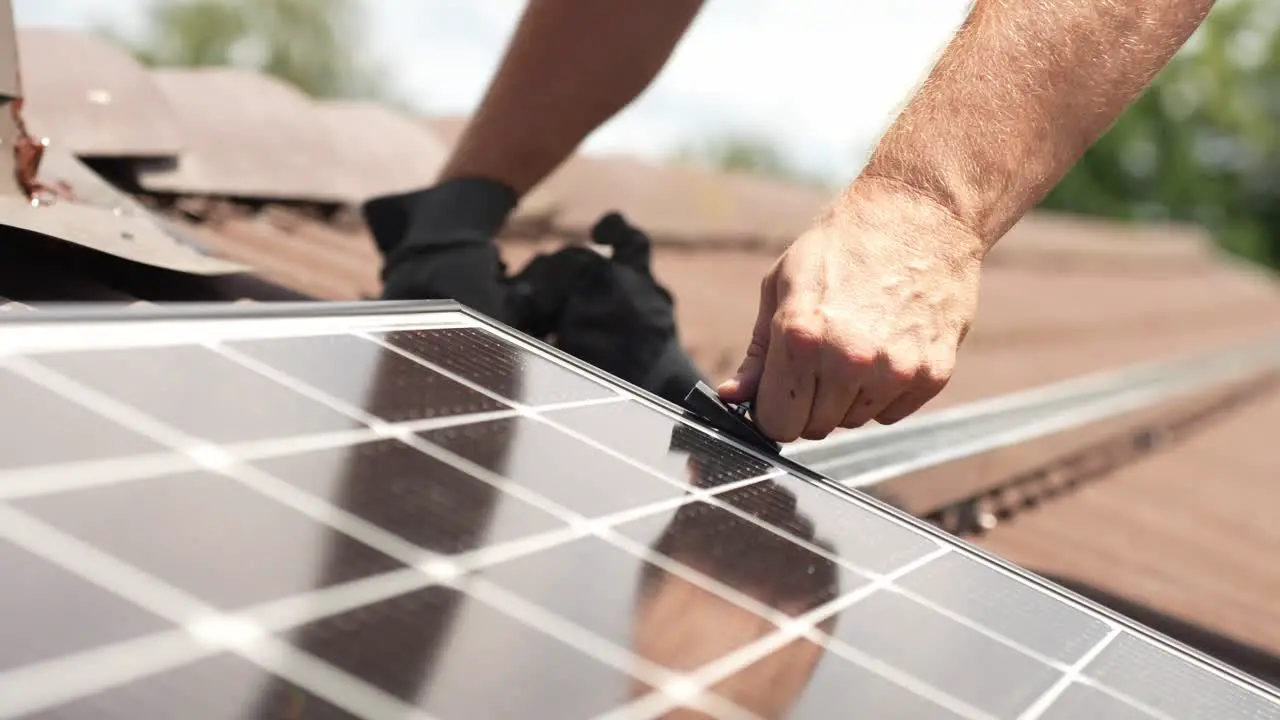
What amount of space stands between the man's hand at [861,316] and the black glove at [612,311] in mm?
355

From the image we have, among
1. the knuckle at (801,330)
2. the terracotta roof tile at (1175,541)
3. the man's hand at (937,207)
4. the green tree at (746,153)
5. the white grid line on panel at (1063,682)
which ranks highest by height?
the man's hand at (937,207)

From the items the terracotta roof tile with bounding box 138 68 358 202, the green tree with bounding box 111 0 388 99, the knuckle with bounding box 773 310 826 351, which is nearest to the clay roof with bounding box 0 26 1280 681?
the terracotta roof tile with bounding box 138 68 358 202

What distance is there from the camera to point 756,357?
1.56 meters

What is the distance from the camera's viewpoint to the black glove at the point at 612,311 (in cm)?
191

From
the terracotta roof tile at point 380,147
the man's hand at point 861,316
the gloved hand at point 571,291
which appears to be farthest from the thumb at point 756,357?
the terracotta roof tile at point 380,147

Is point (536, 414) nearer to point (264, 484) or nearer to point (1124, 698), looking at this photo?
point (264, 484)

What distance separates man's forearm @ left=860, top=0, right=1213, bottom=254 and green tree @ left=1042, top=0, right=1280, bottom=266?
125 ft

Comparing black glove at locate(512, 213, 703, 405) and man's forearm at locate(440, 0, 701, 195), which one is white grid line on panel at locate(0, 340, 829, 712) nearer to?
black glove at locate(512, 213, 703, 405)

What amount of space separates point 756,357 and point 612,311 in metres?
0.43

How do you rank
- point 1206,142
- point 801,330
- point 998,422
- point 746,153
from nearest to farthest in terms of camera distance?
point 801,330 < point 998,422 < point 1206,142 < point 746,153

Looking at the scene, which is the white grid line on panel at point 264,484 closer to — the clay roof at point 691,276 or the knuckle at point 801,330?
the knuckle at point 801,330

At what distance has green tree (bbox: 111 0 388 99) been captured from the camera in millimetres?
42625

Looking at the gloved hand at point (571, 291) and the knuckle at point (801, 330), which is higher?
the knuckle at point (801, 330)

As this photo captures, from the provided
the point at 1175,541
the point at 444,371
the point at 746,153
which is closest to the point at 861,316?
the point at 444,371
